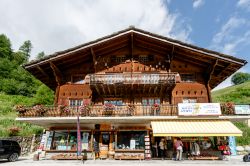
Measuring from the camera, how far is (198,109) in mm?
20078

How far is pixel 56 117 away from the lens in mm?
20234

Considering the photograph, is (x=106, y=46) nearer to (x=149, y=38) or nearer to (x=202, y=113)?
(x=149, y=38)

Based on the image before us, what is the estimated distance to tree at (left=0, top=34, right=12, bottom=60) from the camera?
76.2 m

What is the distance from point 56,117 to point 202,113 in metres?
11.2

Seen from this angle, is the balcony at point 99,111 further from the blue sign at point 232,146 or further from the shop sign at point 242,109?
the blue sign at point 232,146

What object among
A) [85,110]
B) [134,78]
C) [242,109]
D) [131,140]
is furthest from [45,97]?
[242,109]

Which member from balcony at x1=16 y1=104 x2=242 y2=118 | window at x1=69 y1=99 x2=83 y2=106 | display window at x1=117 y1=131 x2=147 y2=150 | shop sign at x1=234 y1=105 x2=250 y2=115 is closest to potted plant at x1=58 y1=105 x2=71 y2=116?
balcony at x1=16 y1=104 x2=242 y2=118

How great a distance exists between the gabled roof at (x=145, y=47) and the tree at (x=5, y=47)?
2331 inches

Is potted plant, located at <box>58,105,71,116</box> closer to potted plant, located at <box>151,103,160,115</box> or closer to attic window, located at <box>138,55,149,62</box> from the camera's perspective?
potted plant, located at <box>151,103,160,115</box>

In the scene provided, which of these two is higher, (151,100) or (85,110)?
(151,100)

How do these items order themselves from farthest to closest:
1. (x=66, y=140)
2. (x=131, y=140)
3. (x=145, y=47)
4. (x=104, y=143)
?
1. (x=145, y=47)
2. (x=104, y=143)
3. (x=66, y=140)
4. (x=131, y=140)

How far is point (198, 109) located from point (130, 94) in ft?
19.9

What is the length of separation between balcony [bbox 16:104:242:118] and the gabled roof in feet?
12.6

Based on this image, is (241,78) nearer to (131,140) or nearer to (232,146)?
(232,146)
